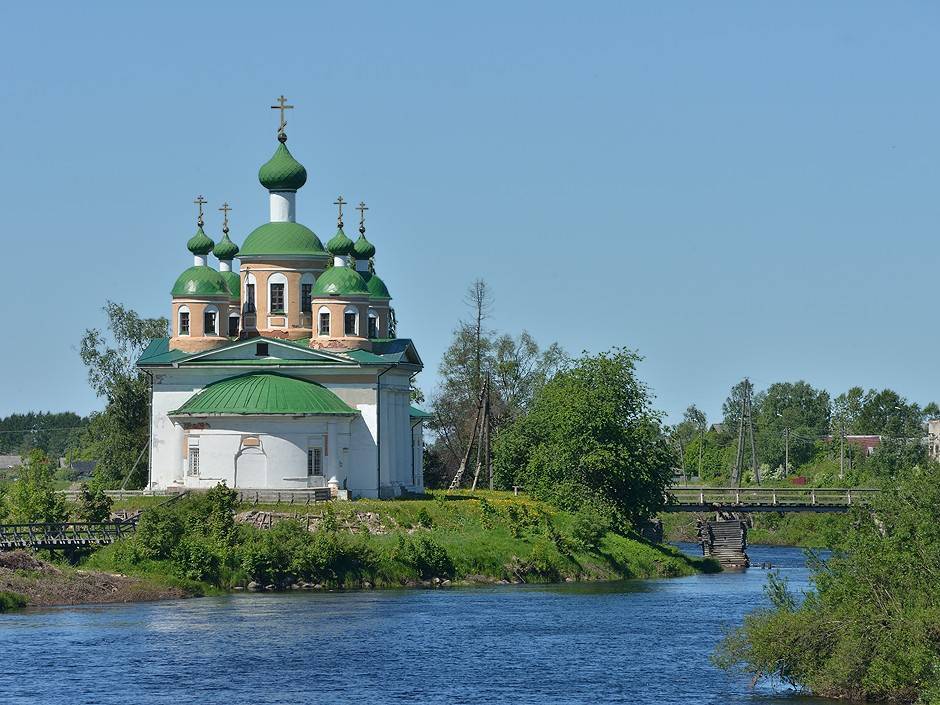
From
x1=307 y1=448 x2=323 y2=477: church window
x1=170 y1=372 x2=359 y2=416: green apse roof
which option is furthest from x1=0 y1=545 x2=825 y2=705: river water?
x1=170 y1=372 x2=359 y2=416: green apse roof

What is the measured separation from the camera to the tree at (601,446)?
232 ft

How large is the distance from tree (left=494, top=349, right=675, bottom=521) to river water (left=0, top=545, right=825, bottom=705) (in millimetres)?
12658

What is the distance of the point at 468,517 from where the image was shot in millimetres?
64875

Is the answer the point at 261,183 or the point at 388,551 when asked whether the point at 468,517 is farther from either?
the point at 261,183

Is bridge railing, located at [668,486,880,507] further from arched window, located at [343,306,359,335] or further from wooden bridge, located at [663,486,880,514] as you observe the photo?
arched window, located at [343,306,359,335]

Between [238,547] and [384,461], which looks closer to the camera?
[238,547]

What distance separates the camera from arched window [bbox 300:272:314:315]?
7225cm

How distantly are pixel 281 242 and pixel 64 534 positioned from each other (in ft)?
60.0

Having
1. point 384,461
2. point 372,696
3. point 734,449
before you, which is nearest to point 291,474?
point 384,461

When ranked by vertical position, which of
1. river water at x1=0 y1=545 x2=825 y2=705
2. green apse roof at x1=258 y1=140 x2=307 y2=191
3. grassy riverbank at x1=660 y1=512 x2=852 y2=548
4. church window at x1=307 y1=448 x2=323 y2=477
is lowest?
river water at x1=0 y1=545 x2=825 y2=705

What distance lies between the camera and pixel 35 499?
201 feet

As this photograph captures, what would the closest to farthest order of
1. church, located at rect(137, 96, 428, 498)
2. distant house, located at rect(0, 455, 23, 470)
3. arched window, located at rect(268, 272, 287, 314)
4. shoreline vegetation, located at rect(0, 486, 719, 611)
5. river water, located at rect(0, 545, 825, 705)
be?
river water, located at rect(0, 545, 825, 705)
shoreline vegetation, located at rect(0, 486, 719, 611)
church, located at rect(137, 96, 428, 498)
arched window, located at rect(268, 272, 287, 314)
distant house, located at rect(0, 455, 23, 470)

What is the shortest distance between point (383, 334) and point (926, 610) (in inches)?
1690

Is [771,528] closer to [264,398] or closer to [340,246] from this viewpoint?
[340,246]
